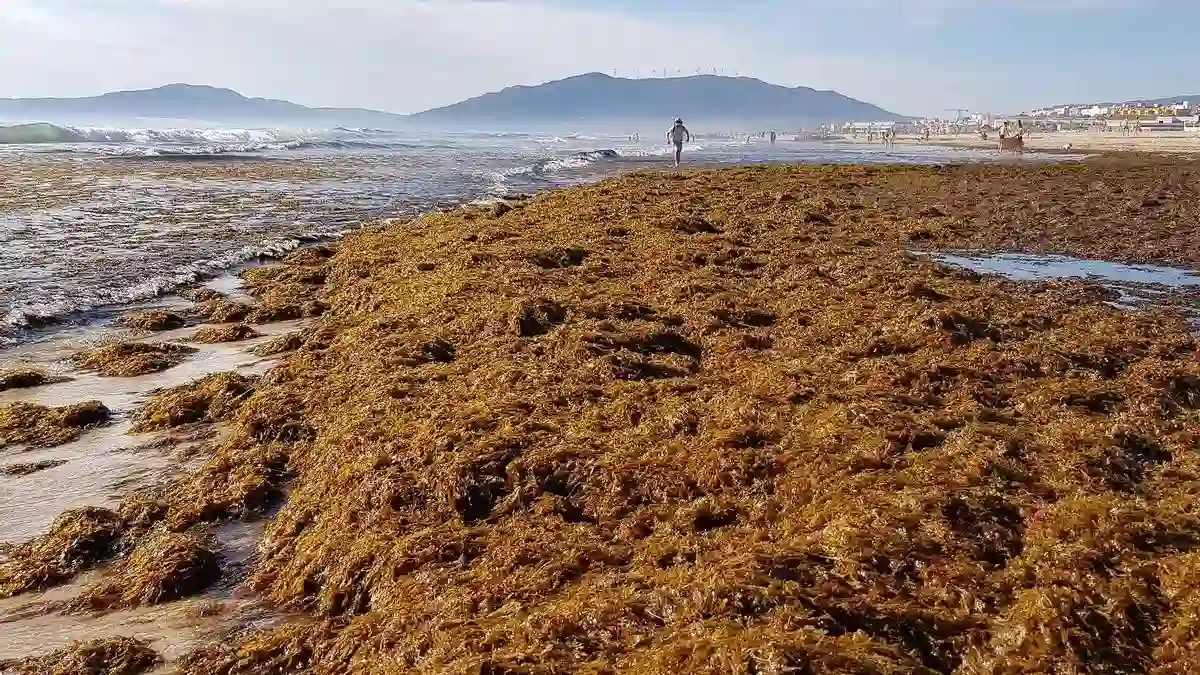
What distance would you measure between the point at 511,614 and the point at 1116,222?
1208 centimetres

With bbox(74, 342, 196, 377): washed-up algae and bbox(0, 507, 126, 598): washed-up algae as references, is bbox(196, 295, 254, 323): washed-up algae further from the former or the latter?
bbox(0, 507, 126, 598): washed-up algae

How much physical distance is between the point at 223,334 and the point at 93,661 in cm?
454

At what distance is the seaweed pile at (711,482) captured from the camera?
2.79 meters

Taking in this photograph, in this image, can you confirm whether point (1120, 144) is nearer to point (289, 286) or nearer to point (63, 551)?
point (289, 286)

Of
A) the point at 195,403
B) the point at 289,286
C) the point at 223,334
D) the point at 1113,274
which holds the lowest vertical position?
the point at 195,403

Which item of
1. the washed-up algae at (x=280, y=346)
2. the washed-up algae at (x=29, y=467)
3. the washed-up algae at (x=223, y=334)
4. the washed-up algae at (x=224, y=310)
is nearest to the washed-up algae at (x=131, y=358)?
the washed-up algae at (x=223, y=334)

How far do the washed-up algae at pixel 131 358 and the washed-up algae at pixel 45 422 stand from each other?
845 millimetres

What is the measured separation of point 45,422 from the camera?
198 inches

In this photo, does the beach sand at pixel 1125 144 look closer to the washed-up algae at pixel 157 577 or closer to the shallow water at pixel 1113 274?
the shallow water at pixel 1113 274

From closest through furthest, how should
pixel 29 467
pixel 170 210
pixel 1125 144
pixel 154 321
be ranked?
1. pixel 29 467
2. pixel 154 321
3. pixel 170 210
4. pixel 1125 144

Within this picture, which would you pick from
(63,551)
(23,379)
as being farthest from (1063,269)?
(23,379)

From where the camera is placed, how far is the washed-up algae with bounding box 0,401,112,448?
486 cm

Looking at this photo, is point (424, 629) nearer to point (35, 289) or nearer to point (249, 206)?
point (35, 289)

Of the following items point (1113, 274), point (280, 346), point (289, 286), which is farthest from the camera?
point (289, 286)
